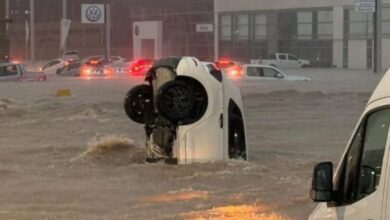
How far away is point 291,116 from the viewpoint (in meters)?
22.9

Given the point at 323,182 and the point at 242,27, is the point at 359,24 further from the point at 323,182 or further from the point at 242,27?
the point at 323,182

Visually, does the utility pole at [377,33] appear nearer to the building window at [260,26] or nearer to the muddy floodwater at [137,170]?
the building window at [260,26]

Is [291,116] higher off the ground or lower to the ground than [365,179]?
lower

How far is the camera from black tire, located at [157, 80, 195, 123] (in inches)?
449

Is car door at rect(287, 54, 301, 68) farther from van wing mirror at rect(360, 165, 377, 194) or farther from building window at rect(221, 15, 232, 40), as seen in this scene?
van wing mirror at rect(360, 165, 377, 194)

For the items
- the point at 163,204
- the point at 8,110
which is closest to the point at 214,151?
the point at 163,204

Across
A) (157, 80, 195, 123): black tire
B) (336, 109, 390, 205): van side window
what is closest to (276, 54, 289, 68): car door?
(157, 80, 195, 123): black tire

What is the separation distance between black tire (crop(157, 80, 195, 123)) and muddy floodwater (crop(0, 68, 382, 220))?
824 millimetres

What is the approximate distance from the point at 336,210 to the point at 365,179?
320 millimetres

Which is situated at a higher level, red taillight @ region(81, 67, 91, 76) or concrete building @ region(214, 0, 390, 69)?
concrete building @ region(214, 0, 390, 69)

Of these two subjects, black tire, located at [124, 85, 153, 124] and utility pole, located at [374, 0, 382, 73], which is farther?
utility pole, located at [374, 0, 382, 73]

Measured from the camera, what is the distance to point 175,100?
1140 centimetres

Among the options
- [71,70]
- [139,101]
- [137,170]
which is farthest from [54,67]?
[137,170]

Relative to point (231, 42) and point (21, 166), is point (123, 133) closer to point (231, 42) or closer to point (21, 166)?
point (21, 166)
